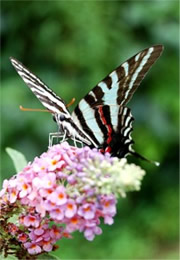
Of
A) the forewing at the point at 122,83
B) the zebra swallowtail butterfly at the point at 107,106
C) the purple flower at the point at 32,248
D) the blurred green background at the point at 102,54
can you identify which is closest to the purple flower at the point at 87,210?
the purple flower at the point at 32,248

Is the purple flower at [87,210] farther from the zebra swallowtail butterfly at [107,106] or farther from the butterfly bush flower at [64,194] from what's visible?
the zebra swallowtail butterfly at [107,106]

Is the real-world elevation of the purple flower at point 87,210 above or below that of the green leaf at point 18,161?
below

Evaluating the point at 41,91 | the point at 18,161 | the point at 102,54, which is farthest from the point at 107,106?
the point at 102,54

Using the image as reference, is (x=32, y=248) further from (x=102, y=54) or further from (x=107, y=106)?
(x=102, y=54)

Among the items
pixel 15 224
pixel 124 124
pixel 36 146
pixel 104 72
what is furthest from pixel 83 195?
pixel 104 72

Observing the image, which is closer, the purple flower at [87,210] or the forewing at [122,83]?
the purple flower at [87,210]

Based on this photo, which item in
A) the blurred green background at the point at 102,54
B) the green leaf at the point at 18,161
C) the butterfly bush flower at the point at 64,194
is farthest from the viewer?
the blurred green background at the point at 102,54

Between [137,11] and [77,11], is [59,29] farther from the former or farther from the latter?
[137,11]
